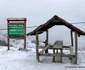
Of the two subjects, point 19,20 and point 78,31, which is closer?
point 78,31

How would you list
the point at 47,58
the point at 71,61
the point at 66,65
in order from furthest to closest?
the point at 47,58 → the point at 71,61 → the point at 66,65

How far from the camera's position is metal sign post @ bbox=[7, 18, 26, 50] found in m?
19.5

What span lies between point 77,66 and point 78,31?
1.92 metres

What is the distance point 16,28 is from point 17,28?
7 cm

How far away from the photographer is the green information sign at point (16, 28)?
19.6 meters

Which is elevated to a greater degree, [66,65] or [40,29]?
[40,29]

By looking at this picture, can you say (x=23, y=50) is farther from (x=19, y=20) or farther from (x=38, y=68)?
(x=38, y=68)

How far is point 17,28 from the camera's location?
774 inches

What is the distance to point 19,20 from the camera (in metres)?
19.6

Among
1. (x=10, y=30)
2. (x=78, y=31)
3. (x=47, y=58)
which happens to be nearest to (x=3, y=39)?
(x=10, y=30)

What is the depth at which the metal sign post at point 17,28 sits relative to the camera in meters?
19.5

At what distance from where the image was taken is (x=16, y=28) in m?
19.7

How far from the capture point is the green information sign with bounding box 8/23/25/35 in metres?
19.6

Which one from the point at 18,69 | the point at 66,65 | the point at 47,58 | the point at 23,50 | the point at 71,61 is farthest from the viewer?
the point at 23,50
